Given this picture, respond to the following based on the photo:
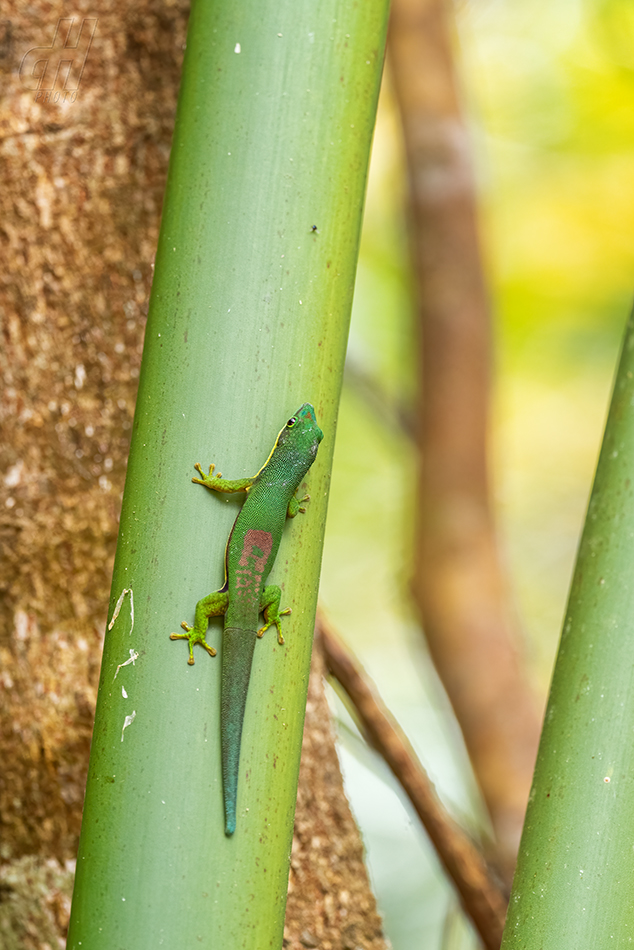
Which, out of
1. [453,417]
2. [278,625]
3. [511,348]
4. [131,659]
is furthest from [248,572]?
[511,348]

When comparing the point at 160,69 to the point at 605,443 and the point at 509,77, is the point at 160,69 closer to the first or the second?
the point at 605,443

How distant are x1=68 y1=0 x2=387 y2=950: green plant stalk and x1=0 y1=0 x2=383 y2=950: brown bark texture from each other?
0.73m

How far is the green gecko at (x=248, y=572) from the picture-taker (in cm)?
119

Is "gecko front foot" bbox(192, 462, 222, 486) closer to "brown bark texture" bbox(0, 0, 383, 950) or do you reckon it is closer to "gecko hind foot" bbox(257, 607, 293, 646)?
"gecko hind foot" bbox(257, 607, 293, 646)

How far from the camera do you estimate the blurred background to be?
522 cm

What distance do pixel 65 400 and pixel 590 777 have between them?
4.40 ft

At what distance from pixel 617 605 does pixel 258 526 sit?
0.53 m

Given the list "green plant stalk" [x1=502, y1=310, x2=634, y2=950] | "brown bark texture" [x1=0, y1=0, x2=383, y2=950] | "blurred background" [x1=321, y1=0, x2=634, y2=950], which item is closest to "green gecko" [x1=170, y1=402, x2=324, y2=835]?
"green plant stalk" [x1=502, y1=310, x2=634, y2=950]

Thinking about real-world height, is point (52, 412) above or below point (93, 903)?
above

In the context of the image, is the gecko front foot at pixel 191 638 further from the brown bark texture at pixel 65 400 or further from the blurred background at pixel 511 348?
the blurred background at pixel 511 348

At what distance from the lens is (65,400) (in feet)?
6.70

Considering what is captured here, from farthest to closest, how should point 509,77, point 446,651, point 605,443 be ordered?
point 509,77 → point 446,651 → point 605,443

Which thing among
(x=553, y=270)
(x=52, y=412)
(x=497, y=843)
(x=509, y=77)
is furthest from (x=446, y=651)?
(x=509, y=77)

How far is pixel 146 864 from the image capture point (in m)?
1.16
